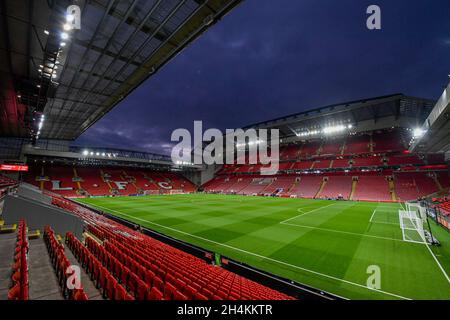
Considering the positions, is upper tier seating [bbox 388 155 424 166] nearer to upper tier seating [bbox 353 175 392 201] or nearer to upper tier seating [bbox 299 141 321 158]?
upper tier seating [bbox 353 175 392 201]

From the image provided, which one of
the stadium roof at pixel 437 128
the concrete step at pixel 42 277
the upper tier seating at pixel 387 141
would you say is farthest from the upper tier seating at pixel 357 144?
the concrete step at pixel 42 277

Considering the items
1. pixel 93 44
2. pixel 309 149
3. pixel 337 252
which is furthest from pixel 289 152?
pixel 93 44

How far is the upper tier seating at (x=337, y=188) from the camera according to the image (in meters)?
37.8

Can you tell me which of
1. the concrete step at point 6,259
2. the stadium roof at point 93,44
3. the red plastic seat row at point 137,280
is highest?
the stadium roof at point 93,44

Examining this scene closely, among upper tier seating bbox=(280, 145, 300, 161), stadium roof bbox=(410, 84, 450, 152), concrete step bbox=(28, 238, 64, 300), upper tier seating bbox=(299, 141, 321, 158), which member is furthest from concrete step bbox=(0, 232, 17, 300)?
upper tier seating bbox=(280, 145, 300, 161)

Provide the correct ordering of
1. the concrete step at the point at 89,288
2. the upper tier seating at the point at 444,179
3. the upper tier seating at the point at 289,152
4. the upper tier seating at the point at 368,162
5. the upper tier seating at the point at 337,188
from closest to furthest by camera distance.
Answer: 1. the concrete step at the point at 89,288
2. the upper tier seating at the point at 444,179
3. the upper tier seating at the point at 337,188
4. the upper tier seating at the point at 368,162
5. the upper tier seating at the point at 289,152

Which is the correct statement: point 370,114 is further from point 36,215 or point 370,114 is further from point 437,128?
point 36,215

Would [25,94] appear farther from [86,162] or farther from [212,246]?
[86,162]

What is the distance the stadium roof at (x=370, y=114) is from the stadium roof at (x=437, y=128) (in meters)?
17.8

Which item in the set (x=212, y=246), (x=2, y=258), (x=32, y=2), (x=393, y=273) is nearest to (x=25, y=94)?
(x=32, y=2)

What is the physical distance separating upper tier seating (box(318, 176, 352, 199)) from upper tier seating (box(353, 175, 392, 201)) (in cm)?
156

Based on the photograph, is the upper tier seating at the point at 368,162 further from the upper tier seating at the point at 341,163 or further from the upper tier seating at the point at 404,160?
the upper tier seating at the point at 404,160

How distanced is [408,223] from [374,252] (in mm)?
9004

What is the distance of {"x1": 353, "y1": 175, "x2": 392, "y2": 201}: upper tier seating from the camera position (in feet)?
111
